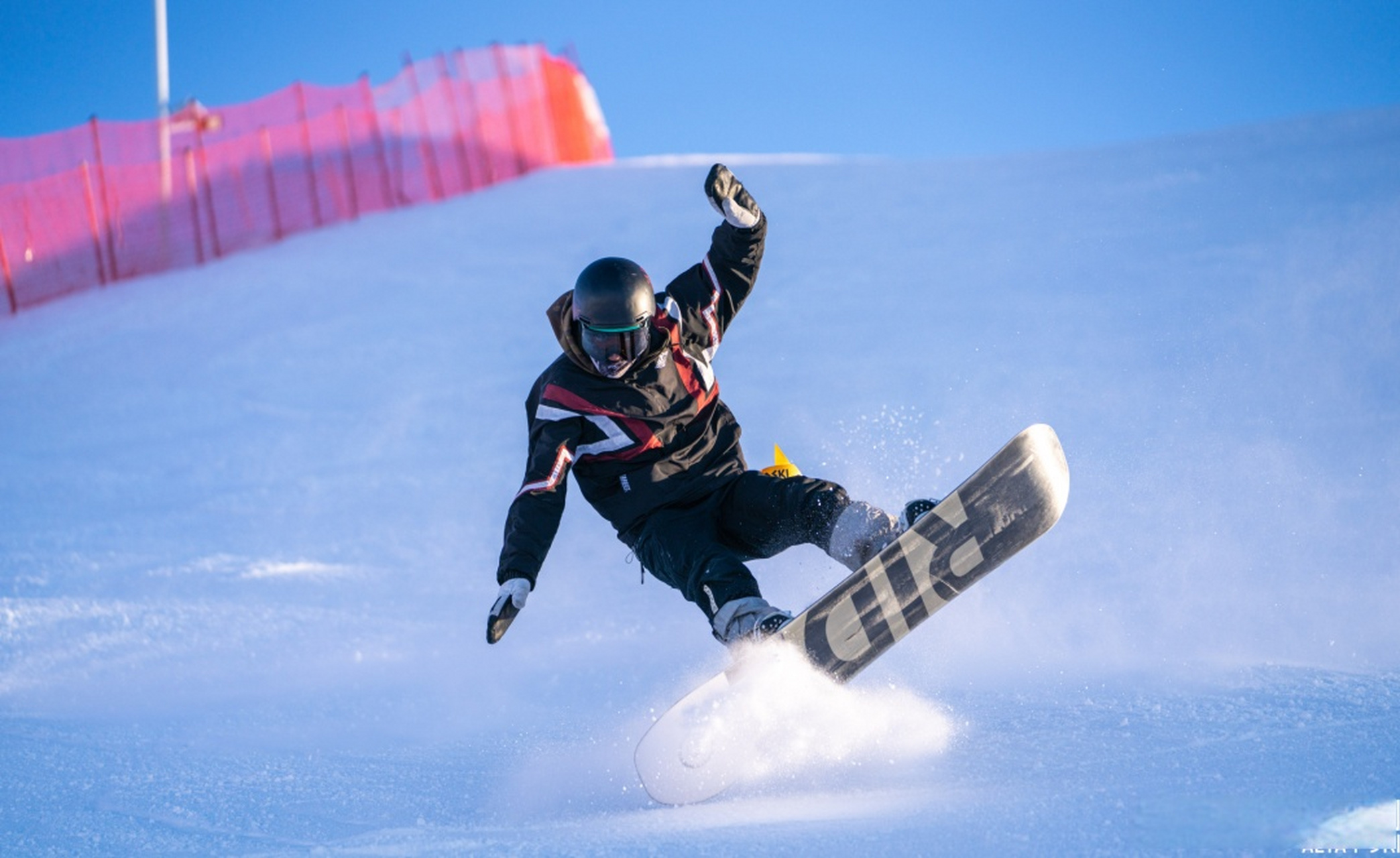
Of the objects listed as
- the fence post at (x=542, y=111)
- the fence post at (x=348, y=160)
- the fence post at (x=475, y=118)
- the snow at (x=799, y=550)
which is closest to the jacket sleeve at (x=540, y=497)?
the snow at (x=799, y=550)

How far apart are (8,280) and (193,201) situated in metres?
2.06

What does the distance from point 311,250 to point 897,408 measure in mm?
8287

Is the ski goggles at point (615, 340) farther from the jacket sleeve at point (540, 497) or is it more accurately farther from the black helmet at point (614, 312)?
the jacket sleeve at point (540, 497)

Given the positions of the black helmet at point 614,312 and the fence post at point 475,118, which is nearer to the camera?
the black helmet at point 614,312

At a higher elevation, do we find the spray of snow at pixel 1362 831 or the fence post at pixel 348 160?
the fence post at pixel 348 160

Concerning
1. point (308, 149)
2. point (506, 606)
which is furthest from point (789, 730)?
point (308, 149)

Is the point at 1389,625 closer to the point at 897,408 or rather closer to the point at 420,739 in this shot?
the point at 897,408

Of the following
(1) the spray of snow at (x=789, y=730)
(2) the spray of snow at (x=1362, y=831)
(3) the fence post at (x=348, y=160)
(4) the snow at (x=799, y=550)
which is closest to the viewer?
(2) the spray of snow at (x=1362, y=831)

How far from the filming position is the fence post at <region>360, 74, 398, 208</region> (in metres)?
13.7

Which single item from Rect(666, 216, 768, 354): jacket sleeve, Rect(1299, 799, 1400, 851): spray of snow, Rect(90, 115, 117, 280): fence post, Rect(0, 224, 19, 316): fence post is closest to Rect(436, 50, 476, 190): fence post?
Rect(90, 115, 117, 280): fence post

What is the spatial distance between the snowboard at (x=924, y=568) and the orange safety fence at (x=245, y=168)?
11.5 metres

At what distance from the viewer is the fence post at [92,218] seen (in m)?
12.7

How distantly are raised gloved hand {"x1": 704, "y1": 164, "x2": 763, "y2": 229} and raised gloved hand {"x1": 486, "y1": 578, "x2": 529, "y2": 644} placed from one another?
1391 mm

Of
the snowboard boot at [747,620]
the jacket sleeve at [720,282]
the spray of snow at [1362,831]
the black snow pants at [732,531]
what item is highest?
the jacket sleeve at [720,282]
